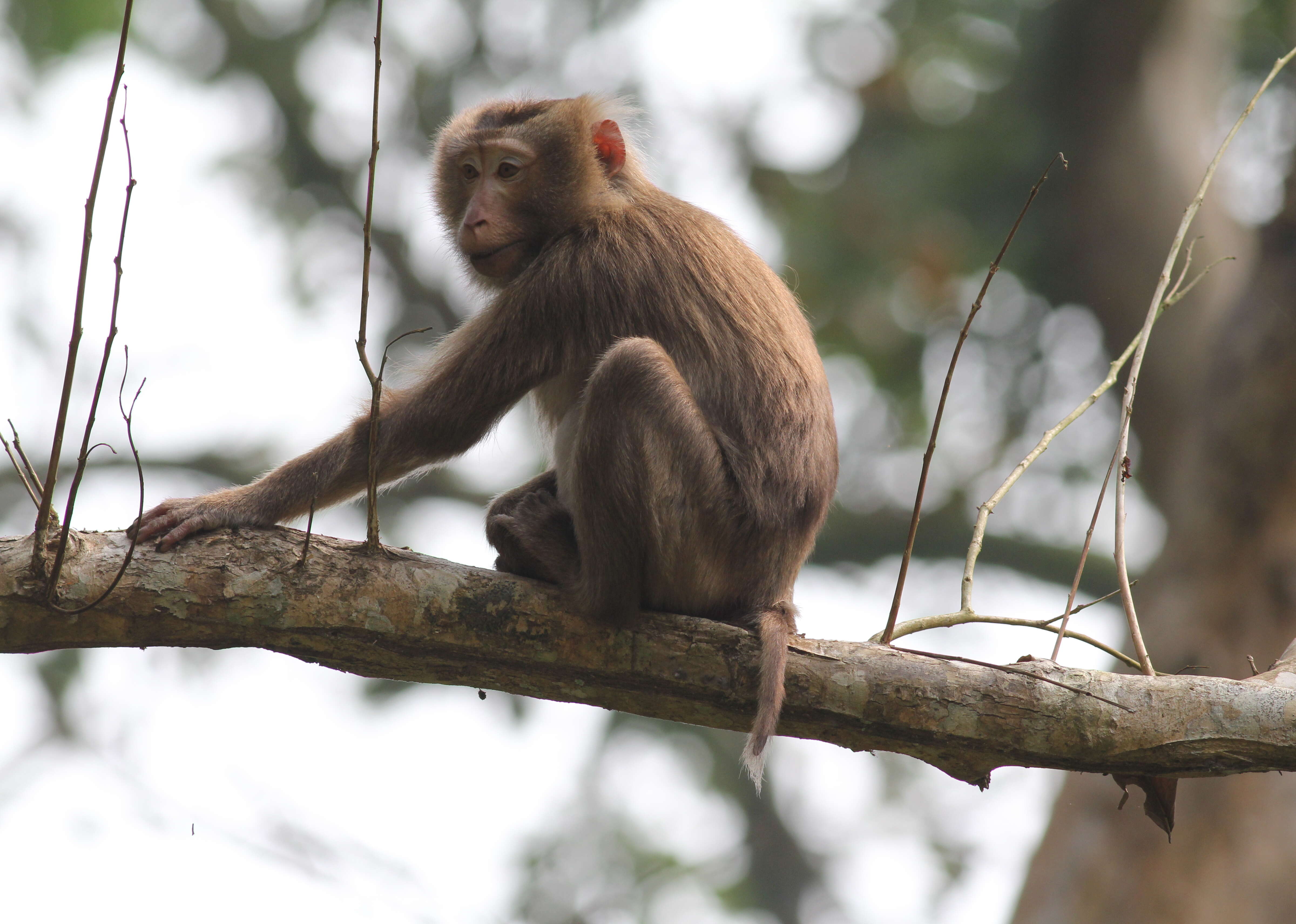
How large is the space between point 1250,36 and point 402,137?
11.1 m

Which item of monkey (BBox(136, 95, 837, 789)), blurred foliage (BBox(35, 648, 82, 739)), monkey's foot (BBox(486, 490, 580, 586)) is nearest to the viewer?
monkey (BBox(136, 95, 837, 789))

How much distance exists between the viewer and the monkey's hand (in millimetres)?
3963

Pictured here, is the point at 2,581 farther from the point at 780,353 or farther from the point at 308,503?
the point at 780,353

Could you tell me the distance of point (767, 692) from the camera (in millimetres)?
3896

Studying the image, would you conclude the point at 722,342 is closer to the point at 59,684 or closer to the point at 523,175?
the point at 523,175

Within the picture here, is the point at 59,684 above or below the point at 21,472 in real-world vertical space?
above

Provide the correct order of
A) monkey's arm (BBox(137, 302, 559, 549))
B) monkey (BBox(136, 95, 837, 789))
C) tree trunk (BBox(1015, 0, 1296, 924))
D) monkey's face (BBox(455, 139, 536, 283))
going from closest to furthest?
monkey (BBox(136, 95, 837, 789)) → monkey's arm (BBox(137, 302, 559, 549)) → monkey's face (BBox(455, 139, 536, 283)) → tree trunk (BBox(1015, 0, 1296, 924))

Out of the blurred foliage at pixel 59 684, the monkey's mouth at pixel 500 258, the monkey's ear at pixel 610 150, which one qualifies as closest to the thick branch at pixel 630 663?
the monkey's mouth at pixel 500 258

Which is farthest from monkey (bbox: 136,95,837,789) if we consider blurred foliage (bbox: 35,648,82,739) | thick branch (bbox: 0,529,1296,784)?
blurred foliage (bbox: 35,648,82,739)

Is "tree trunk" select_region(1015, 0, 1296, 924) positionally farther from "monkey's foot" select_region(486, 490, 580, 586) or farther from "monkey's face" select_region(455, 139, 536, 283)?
"monkey's face" select_region(455, 139, 536, 283)

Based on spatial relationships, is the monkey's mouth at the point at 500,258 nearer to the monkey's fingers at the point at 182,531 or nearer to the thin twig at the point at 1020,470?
the monkey's fingers at the point at 182,531

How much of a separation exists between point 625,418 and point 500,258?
4.72ft

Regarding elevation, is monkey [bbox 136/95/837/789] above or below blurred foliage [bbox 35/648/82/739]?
below

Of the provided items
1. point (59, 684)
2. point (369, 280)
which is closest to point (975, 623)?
point (369, 280)
